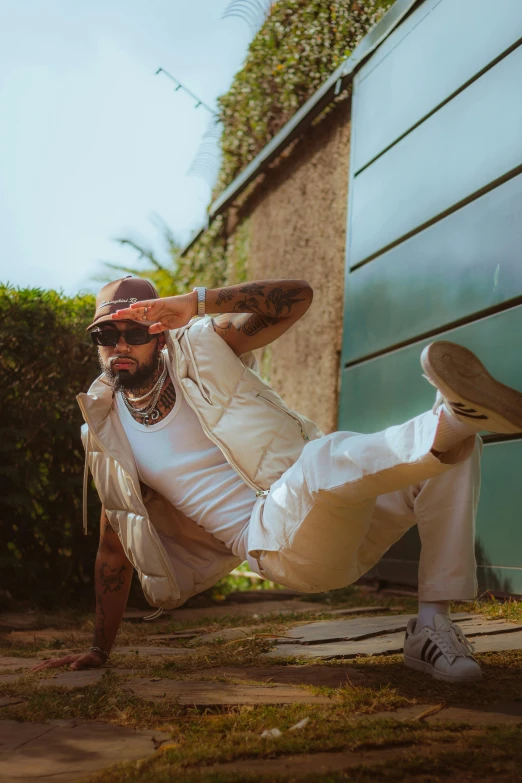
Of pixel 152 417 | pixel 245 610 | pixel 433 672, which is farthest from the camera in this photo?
pixel 245 610

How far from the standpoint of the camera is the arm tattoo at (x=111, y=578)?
10.2 ft

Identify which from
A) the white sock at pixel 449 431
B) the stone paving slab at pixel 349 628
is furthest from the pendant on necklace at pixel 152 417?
the white sock at pixel 449 431

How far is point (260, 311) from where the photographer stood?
10.2 ft

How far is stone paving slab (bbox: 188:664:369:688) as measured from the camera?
2.45m

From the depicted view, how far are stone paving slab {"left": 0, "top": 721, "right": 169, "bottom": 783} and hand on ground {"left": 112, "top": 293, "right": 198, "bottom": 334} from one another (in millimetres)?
1362

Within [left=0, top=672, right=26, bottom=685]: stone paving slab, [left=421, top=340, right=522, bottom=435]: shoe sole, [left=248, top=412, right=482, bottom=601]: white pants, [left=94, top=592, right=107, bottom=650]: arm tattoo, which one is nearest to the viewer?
[left=421, top=340, right=522, bottom=435]: shoe sole

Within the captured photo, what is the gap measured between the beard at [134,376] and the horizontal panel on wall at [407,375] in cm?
177

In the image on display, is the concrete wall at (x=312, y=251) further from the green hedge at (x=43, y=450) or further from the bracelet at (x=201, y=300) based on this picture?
the bracelet at (x=201, y=300)

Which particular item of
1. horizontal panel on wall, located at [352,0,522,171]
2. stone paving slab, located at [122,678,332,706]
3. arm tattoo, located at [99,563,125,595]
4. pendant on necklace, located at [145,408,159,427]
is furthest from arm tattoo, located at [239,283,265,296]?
horizontal panel on wall, located at [352,0,522,171]

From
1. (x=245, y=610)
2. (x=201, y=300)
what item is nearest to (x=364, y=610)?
(x=245, y=610)

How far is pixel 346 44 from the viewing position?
6.67 meters

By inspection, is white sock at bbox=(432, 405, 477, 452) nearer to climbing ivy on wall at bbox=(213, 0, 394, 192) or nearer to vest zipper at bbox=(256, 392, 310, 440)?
vest zipper at bbox=(256, 392, 310, 440)

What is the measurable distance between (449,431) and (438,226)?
2.75 metres

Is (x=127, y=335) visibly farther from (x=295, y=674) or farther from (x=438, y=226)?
(x=438, y=226)
